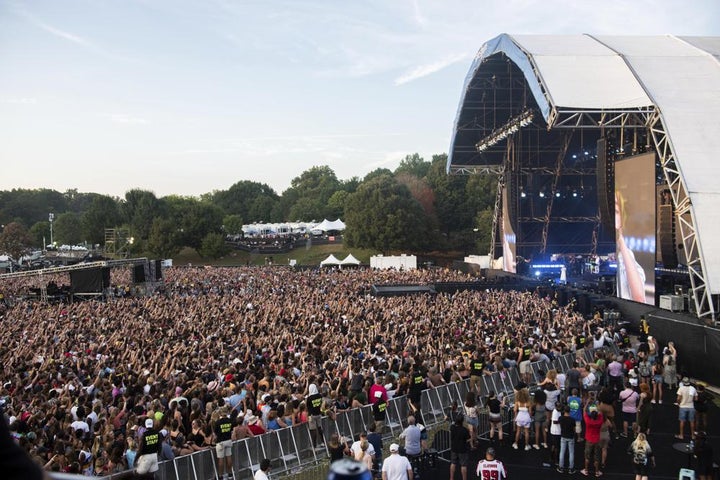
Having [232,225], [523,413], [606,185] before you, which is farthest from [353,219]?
[523,413]

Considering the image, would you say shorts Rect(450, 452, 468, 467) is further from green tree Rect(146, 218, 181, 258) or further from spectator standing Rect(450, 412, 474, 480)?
green tree Rect(146, 218, 181, 258)

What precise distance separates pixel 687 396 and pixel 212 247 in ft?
181

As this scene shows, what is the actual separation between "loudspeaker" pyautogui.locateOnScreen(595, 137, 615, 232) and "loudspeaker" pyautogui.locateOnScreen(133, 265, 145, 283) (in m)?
23.5

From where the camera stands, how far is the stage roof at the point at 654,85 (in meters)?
17.3

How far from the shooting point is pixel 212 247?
6097 cm

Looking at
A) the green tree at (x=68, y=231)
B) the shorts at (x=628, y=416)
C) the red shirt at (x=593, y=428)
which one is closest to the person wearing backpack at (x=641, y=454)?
the red shirt at (x=593, y=428)

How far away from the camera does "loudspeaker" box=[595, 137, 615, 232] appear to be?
22531mm

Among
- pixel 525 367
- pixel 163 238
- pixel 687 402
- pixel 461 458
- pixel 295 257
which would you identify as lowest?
pixel 295 257

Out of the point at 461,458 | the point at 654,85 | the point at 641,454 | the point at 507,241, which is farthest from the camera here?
the point at 507,241

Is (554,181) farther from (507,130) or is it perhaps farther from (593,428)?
(593,428)

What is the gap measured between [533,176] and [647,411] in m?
25.6

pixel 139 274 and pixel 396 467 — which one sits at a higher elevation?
pixel 139 274

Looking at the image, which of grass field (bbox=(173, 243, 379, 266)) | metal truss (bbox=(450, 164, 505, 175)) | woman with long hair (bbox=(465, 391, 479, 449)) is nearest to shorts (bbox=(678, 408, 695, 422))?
woman with long hair (bbox=(465, 391, 479, 449))

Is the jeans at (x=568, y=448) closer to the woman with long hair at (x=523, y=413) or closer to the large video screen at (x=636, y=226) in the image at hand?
the woman with long hair at (x=523, y=413)
